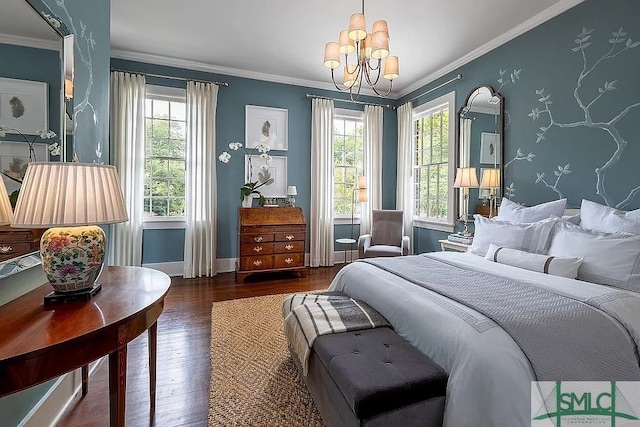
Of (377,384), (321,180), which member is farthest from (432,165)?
(377,384)

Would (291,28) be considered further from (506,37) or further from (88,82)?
(506,37)

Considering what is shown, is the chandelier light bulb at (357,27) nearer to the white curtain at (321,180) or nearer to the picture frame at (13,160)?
the picture frame at (13,160)

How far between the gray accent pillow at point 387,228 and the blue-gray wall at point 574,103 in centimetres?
160

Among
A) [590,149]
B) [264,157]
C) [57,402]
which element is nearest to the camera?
[57,402]

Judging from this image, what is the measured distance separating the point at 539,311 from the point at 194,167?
166 inches

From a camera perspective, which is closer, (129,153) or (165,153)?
(129,153)

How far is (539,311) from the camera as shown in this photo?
1.46 metres

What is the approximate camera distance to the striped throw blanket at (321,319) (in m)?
1.73

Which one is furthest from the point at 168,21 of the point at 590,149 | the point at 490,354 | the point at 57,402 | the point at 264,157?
the point at 590,149

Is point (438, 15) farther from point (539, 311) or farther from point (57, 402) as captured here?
point (57, 402)

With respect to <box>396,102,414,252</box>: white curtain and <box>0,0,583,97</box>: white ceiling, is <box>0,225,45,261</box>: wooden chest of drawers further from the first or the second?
<box>396,102,414,252</box>: white curtain

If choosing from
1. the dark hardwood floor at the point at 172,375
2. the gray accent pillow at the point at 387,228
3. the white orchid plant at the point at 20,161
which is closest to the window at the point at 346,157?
the gray accent pillow at the point at 387,228

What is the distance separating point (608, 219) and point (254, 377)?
2.68 m

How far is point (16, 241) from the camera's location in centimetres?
132
